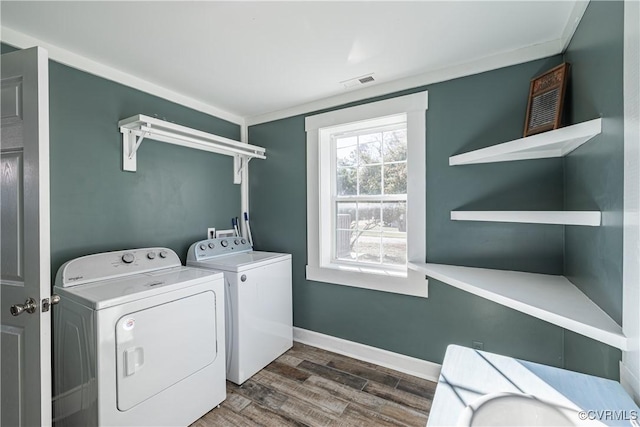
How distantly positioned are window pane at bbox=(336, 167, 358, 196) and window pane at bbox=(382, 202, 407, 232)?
1.13ft

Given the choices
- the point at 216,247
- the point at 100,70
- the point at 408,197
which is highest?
the point at 100,70

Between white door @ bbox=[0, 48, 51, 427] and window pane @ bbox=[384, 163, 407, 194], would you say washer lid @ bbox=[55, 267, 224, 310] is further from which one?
window pane @ bbox=[384, 163, 407, 194]

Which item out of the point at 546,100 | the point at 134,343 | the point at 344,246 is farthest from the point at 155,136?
the point at 546,100

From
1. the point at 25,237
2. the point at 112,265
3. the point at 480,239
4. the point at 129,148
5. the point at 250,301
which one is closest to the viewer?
the point at 25,237

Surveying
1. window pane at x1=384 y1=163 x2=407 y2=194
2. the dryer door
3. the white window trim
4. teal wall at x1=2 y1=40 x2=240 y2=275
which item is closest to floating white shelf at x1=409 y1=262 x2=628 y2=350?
the white window trim

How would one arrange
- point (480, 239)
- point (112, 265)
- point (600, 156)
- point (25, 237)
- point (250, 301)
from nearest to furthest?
point (600, 156)
point (25, 237)
point (112, 265)
point (480, 239)
point (250, 301)

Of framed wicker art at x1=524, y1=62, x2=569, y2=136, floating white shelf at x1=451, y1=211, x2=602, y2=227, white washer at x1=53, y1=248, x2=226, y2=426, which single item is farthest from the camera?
framed wicker art at x1=524, y1=62, x2=569, y2=136

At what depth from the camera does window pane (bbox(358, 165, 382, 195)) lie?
244 centimetres

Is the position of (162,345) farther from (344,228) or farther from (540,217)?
(540,217)

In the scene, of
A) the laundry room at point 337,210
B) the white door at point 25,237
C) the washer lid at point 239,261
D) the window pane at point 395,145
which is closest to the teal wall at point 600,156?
the laundry room at point 337,210

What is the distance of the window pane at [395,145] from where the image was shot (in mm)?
2322

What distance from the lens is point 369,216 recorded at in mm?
2488

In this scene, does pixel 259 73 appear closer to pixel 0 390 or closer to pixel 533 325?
pixel 0 390

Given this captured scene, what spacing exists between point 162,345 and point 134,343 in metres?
0.15
